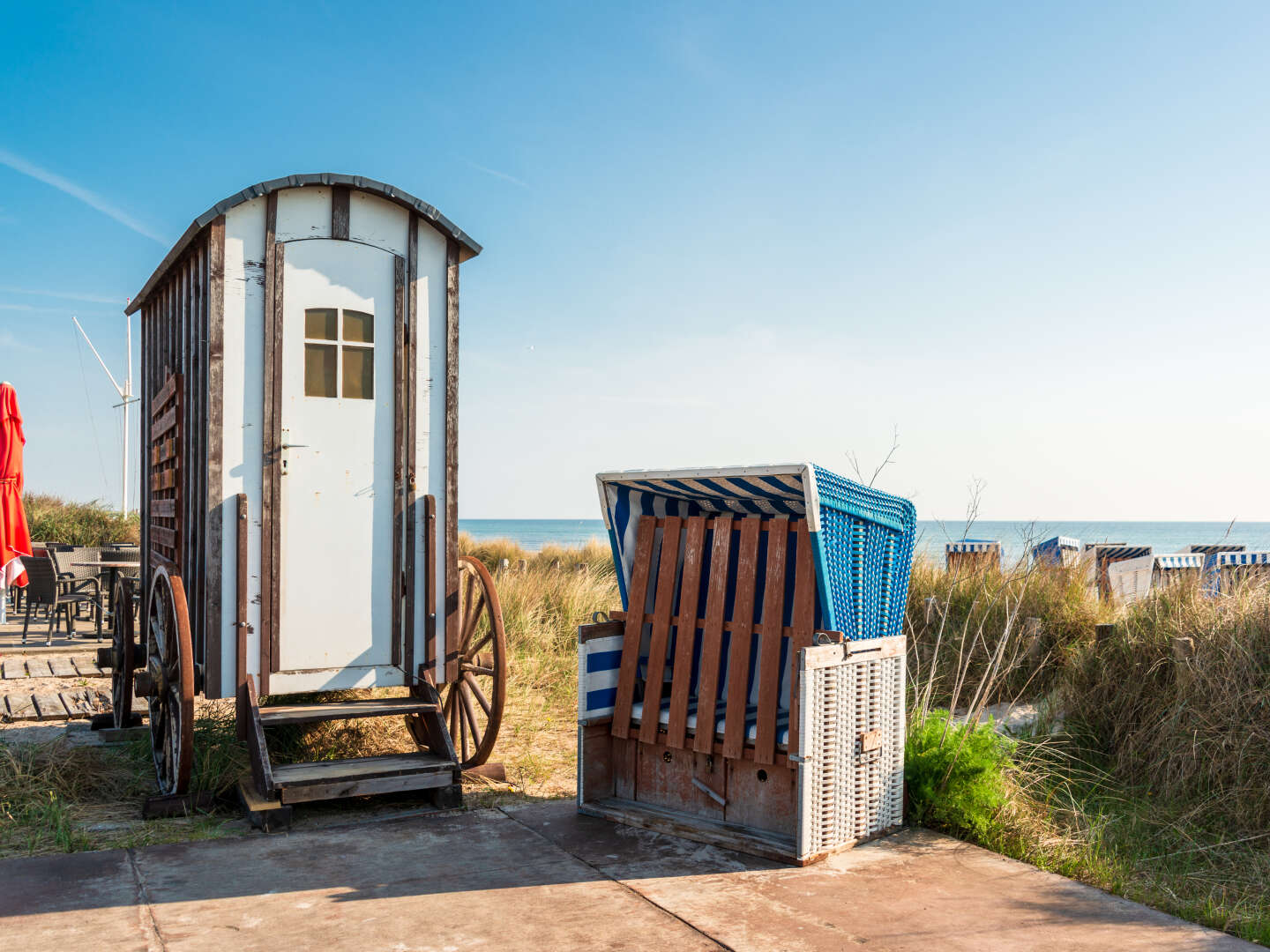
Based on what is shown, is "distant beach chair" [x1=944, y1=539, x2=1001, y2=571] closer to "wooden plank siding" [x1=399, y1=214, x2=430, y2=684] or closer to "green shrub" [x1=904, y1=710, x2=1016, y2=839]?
"green shrub" [x1=904, y1=710, x2=1016, y2=839]

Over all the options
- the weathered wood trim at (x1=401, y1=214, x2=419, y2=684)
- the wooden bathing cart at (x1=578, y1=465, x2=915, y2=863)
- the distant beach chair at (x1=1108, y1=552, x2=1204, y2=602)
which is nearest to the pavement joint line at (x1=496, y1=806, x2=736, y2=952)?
the wooden bathing cart at (x1=578, y1=465, x2=915, y2=863)

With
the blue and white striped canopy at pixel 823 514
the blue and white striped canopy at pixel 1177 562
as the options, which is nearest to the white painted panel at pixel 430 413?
the blue and white striped canopy at pixel 823 514

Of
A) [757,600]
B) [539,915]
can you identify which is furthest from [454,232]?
[539,915]

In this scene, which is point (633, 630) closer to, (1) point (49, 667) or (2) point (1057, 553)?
(1) point (49, 667)

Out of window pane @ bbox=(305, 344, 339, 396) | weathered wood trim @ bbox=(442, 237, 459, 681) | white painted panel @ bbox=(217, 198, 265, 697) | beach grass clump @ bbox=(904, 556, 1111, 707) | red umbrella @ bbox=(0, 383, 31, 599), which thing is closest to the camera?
white painted panel @ bbox=(217, 198, 265, 697)

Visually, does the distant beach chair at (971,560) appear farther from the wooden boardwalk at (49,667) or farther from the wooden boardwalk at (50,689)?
the wooden boardwalk at (49,667)

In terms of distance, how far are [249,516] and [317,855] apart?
1933 mm

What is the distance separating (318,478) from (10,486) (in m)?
6.38

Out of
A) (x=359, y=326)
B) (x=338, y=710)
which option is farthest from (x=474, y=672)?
(x=359, y=326)

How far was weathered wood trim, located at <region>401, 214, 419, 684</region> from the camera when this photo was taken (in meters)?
6.02

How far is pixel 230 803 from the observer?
548cm

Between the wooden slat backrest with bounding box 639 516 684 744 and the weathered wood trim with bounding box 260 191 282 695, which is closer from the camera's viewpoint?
the wooden slat backrest with bounding box 639 516 684 744

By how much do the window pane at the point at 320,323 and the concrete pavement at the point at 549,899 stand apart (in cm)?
273

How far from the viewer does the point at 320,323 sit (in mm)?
5902
